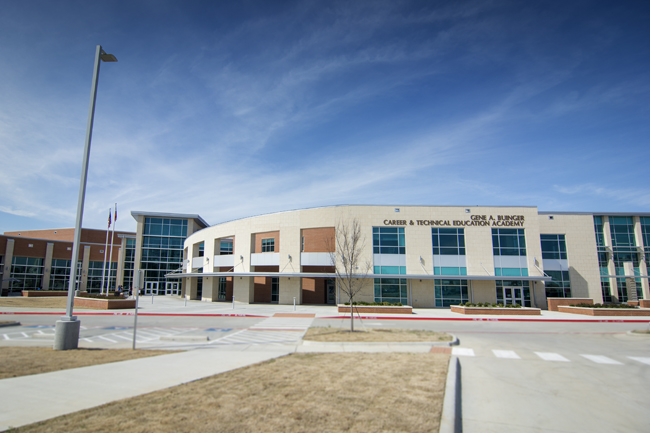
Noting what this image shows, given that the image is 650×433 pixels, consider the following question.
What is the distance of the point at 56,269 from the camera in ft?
223

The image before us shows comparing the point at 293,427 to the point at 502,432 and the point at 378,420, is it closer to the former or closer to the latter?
the point at 378,420

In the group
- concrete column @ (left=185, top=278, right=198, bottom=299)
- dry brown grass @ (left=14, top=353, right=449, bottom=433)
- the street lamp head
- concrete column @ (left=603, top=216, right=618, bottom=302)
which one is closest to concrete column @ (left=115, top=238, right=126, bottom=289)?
concrete column @ (left=185, top=278, right=198, bottom=299)

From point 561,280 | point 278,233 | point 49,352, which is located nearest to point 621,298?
point 561,280

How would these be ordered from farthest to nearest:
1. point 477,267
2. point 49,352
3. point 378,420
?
point 477,267
point 49,352
point 378,420

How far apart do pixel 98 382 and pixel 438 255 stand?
31797 millimetres

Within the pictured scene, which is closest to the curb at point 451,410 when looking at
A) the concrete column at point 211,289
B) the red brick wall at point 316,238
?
→ the red brick wall at point 316,238

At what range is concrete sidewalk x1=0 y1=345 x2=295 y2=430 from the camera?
5902 mm

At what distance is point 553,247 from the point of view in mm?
38219

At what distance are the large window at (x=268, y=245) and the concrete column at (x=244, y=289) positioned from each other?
375cm

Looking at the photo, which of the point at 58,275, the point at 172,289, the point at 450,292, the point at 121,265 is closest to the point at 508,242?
the point at 450,292

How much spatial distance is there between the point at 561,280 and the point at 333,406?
128 ft

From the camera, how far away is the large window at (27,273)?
206ft

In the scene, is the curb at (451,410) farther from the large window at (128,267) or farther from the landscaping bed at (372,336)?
the large window at (128,267)

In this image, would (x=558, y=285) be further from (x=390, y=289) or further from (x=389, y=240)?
(x=389, y=240)
